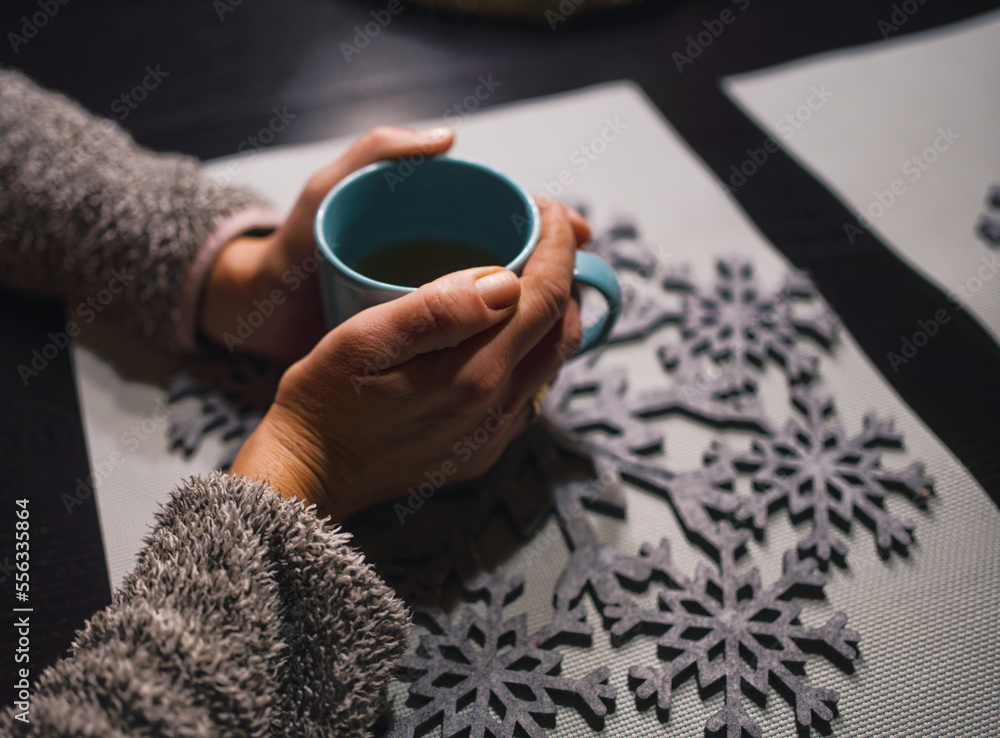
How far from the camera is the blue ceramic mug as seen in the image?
0.46 metres

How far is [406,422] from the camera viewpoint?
45 centimetres

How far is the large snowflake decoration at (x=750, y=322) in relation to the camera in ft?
2.00

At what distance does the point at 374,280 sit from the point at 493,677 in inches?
10.8

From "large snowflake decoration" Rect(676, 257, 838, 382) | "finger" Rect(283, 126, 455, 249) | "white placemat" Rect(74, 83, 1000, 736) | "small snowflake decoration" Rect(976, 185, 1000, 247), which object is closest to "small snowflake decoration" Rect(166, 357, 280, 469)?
"white placemat" Rect(74, 83, 1000, 736)

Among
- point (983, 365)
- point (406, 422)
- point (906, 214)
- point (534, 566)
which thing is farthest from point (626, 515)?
point (906, 214)

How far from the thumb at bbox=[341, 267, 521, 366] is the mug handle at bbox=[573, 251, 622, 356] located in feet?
0.23

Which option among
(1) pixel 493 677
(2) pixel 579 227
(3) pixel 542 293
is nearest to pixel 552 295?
(3) pixel 542 293

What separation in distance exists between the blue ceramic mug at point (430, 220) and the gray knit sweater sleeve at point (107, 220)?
7.0 inches

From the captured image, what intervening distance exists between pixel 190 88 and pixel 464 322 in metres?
0.68

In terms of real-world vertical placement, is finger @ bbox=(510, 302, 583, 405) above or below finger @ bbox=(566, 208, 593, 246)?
below

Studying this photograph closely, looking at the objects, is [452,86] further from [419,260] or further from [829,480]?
[829,480]

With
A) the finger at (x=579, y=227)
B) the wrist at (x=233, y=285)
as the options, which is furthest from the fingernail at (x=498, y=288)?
the wrist at (x=233, y=285)

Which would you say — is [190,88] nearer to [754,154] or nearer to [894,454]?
[754,154]

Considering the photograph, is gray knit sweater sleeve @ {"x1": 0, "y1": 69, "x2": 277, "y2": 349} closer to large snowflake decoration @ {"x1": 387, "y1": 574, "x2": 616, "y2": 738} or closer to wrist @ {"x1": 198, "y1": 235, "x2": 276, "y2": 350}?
wrist @ {"x1": 198, "y1": 235, "x2": 276, "y2": 350}
